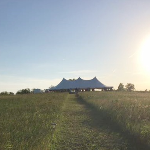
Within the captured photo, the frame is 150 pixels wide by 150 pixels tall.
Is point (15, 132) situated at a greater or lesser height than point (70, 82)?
lesser

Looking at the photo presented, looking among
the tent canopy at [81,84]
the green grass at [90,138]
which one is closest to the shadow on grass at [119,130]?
the green grass at [90,138]

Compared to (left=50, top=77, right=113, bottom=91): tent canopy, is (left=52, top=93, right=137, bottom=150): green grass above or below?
below

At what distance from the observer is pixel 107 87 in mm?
99562

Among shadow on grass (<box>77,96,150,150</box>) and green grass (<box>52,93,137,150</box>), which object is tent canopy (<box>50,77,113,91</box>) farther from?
green grass (<box>52,93,137,150</box>)

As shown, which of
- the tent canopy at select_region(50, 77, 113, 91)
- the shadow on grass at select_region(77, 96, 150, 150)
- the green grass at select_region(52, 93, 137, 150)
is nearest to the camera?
the shadow on grass at select_region(77, 96, 150, 150)

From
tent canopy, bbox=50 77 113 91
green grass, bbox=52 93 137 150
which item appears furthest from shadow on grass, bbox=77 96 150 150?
tent canopy, bbox=50 77 113 91

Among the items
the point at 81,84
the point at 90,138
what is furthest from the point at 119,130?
the point at 81,84

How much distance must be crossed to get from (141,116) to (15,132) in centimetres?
878

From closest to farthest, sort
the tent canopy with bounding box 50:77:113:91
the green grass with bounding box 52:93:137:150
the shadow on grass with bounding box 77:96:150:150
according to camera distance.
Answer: the shadow on grass with bounding box 77:96:150:150, the green grass with bounding box 52:93:137:150, the tent canopy with bounding box 50:77:113:91

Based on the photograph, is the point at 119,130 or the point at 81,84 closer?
the point at 119,130

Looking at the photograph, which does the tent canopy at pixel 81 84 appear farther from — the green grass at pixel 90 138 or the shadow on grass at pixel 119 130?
the green grass at pixel 90 138

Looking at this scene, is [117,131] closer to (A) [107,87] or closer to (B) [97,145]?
(B) [97,145]

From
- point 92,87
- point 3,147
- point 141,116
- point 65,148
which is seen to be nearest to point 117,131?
point 141,116

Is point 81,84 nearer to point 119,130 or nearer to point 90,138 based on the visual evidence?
point 119,130
